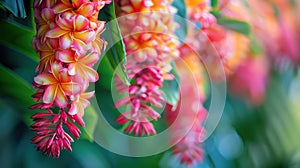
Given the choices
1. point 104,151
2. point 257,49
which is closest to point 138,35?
point 104,151

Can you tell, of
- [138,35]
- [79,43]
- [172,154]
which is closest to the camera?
[79,43]

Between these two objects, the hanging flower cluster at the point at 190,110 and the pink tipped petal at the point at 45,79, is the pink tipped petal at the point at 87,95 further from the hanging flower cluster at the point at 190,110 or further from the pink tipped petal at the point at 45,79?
the hanging flower cluster at the point at 190,110

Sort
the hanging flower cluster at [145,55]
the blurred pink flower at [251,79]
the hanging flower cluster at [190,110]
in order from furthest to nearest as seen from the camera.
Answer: the blurred pink flower at [251,79], the hanging flower cluster at [190,110], the hanging flower cluster at [145,55]

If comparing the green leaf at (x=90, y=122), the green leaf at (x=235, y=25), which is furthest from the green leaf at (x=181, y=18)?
the green leaf at (x=90, y=122)

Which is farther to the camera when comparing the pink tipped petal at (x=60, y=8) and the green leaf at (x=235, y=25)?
the green leaf at (x=235, y=25)

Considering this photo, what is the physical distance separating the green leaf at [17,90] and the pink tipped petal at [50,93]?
0.05 m

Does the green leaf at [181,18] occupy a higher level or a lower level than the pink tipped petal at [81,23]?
lower

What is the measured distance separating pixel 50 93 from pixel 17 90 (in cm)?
10

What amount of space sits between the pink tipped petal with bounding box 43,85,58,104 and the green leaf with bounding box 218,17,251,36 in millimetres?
444

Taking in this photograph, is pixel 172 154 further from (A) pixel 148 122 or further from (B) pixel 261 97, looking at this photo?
(B) pixel 261 97

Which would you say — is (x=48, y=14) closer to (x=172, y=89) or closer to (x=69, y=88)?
(x=69, y=88)

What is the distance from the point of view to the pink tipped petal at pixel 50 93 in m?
0.79

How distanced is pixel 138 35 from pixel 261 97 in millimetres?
428

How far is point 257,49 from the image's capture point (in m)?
1.18
